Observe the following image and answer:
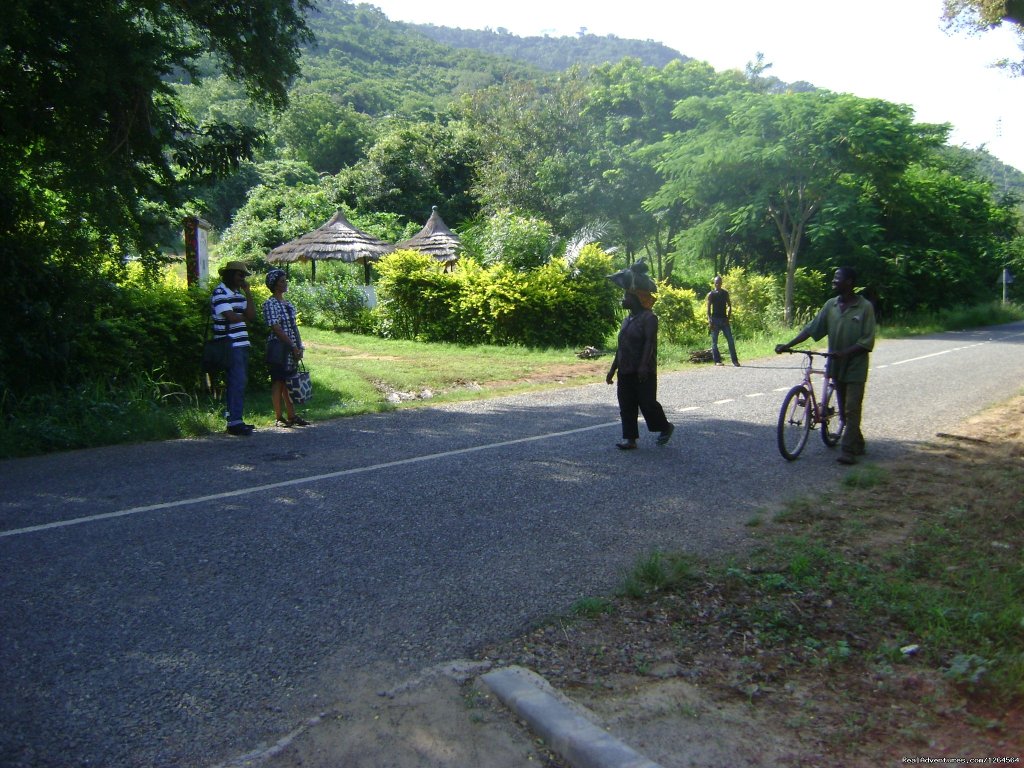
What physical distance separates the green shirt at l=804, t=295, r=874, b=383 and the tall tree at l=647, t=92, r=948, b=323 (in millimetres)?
16937

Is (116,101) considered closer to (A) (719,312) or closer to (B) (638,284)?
(B) (638,284)

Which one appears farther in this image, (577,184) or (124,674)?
(577,184)

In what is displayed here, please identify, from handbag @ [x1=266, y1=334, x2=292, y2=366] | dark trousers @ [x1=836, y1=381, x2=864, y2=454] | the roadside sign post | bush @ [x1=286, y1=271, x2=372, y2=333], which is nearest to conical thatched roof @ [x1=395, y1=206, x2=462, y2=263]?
bush @ [x1=286, y1=271, x2=372, y2=333]

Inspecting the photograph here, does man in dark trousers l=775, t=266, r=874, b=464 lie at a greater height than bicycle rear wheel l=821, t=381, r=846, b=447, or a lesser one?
greater

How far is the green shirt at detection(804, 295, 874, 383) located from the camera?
8695 millimetres

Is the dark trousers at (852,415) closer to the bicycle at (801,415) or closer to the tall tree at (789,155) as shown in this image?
the bicycle at (801,415)

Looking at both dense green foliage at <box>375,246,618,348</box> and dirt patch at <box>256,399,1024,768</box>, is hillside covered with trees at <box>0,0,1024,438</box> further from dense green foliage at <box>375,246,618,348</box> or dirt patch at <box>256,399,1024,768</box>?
dirt patch at <box>256,399,1024,768</box>

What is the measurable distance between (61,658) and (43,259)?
7929 mm

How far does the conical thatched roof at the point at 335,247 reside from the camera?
3138 centimetres

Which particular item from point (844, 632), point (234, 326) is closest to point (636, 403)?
point (234, 326)

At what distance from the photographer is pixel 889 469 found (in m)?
8.26

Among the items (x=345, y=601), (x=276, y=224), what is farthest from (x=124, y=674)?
(x=276, y=224)

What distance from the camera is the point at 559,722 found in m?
3.41

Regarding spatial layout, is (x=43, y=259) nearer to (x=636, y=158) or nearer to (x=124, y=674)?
(x=124, y=674)
